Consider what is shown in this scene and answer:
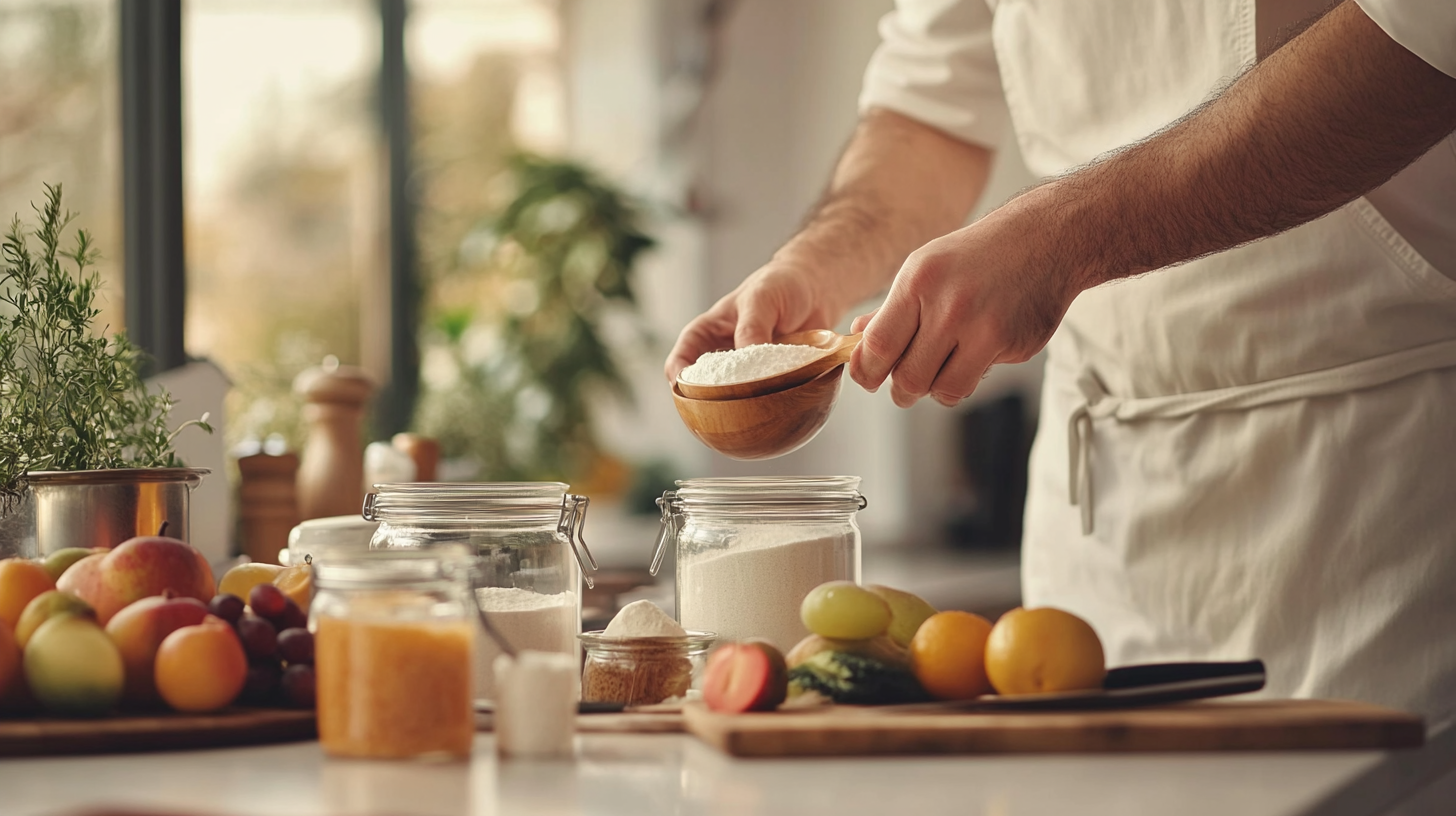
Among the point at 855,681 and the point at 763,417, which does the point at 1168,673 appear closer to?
the point at 855,681

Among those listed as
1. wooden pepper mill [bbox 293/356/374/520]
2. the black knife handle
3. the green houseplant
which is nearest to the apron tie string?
the black knife handle

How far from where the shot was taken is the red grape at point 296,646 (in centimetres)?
88

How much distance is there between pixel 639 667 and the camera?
95 centimetres

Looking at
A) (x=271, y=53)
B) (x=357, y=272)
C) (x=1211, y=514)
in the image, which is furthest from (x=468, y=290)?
(x=1211, y=514)

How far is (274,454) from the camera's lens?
5.05ft

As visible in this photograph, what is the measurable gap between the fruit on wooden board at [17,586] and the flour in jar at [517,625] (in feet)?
0.94

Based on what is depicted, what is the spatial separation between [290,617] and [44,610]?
0.48ft

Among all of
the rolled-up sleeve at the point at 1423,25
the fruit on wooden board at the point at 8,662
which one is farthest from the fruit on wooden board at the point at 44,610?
the rolled-up sleeve at the point at 1423,25

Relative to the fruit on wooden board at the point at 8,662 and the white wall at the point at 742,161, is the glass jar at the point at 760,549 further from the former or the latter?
the white wall at the point at 742,161

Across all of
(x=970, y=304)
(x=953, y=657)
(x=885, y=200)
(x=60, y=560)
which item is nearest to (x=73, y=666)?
(x=60, y=560)

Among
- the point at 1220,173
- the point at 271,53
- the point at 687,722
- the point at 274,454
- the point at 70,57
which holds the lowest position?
the point at 687,722

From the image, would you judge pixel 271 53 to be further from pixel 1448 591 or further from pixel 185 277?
pixel 1448 591

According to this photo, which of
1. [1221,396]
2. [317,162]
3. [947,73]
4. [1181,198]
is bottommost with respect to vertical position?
[1221,396]

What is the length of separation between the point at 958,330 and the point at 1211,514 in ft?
1.59
